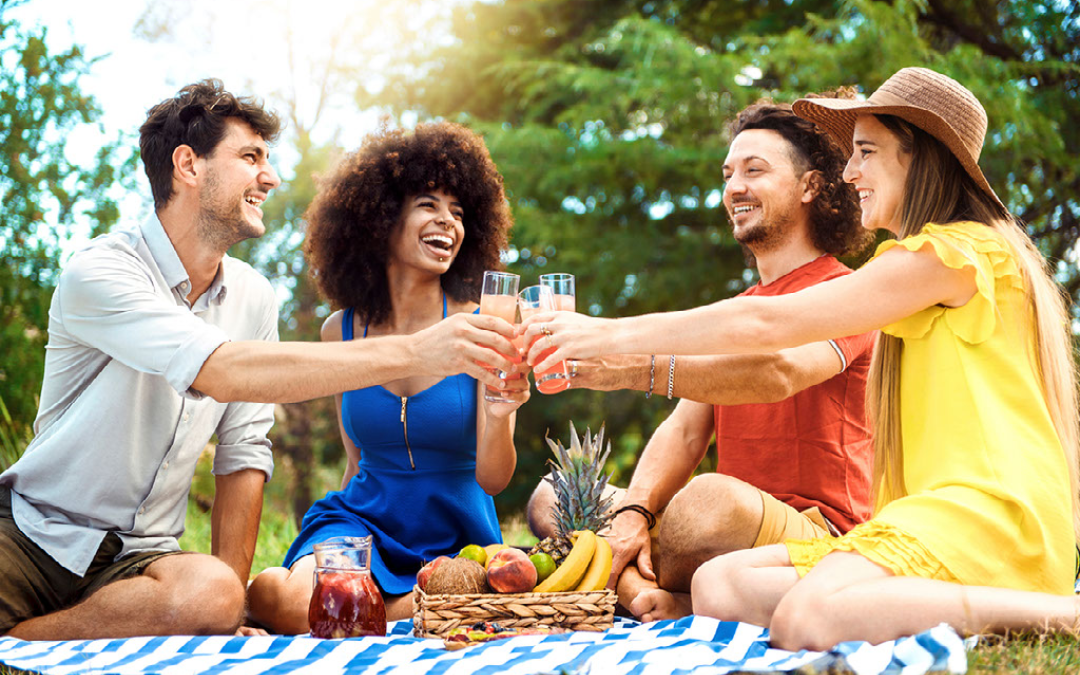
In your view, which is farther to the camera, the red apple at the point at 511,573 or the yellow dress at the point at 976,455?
the red apple at the point at 511,573

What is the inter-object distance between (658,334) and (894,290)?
32.9 inches

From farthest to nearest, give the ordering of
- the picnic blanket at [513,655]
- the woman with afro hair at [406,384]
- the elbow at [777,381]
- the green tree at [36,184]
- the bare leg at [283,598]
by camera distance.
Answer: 1. the green tree at [36,184]
2. the woman with afro hair at [406,384]
3. the bare leg at [283,598]
4. the elbow at [777,381]
5. the picnic blanket at [513,655]

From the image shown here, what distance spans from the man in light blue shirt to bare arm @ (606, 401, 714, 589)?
1.06 m

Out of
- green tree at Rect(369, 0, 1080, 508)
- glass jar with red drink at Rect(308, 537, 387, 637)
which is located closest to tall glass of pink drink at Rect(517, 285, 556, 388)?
glass jar with red drink at Rect(308, 537, 387, 637)

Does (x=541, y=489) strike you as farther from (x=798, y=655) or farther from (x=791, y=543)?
(x=798, y=655)

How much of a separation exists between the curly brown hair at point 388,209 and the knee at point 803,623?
2.65m

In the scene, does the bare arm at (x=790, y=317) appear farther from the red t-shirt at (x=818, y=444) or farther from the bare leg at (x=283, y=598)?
the bare leg at (x=283, y=598)

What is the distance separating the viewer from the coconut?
3.59 m

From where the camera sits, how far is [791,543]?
3.59 m

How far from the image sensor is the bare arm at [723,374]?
13.0 feet

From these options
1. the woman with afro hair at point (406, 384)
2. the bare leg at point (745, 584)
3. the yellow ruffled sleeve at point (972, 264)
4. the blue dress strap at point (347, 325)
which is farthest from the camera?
the blue dress strap at point (347, 325)

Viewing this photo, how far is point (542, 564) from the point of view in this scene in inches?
145

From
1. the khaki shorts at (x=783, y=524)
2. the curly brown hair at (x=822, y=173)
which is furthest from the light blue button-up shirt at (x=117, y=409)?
the curly brown hair at (x=822, y=173)

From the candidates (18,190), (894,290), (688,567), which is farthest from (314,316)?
(894,290)
